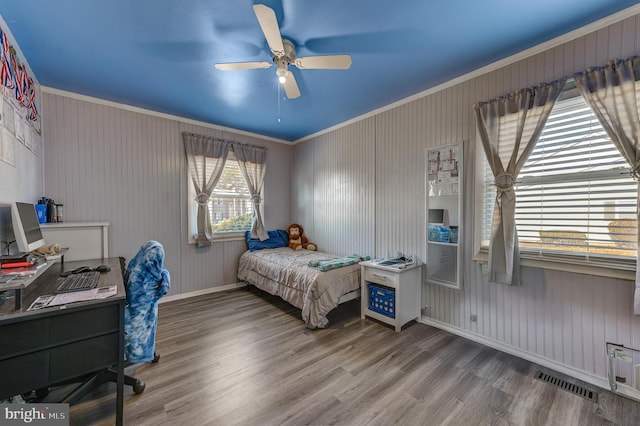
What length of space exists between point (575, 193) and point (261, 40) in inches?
111

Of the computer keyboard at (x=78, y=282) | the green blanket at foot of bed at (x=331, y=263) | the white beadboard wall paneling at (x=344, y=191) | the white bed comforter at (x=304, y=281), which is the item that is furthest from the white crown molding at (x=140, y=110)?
the green blanket at foot of bed at (x=331, y=263)

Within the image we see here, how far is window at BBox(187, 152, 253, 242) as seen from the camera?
413cm

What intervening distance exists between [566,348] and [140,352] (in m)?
3.24

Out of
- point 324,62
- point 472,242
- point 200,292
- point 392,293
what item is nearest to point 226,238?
point 200,292

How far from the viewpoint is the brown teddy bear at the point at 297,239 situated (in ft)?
14.7

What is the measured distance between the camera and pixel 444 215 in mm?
2791

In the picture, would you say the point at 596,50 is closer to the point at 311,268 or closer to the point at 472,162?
the point at 472,162

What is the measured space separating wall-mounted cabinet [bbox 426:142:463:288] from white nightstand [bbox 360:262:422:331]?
0.80 ft

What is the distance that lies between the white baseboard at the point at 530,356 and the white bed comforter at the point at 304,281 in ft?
3.53

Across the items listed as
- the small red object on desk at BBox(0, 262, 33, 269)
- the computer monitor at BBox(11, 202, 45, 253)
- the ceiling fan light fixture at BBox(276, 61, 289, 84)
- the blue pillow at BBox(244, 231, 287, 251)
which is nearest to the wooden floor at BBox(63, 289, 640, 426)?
the small red object on desk at BBox(0, 262, 33, 269)

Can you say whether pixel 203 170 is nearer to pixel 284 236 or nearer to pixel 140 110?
pixel 140 110

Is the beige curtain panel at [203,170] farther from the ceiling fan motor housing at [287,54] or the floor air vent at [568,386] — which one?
the floor air vent at [568,386]

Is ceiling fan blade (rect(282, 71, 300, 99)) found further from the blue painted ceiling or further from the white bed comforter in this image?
the white bed comforter

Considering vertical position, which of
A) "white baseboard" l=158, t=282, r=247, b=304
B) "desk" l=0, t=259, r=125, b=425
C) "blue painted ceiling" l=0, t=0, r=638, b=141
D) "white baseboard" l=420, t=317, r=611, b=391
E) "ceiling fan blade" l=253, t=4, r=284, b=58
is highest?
"blue painted ceiling" l=0, t=0, r=638, b=141
